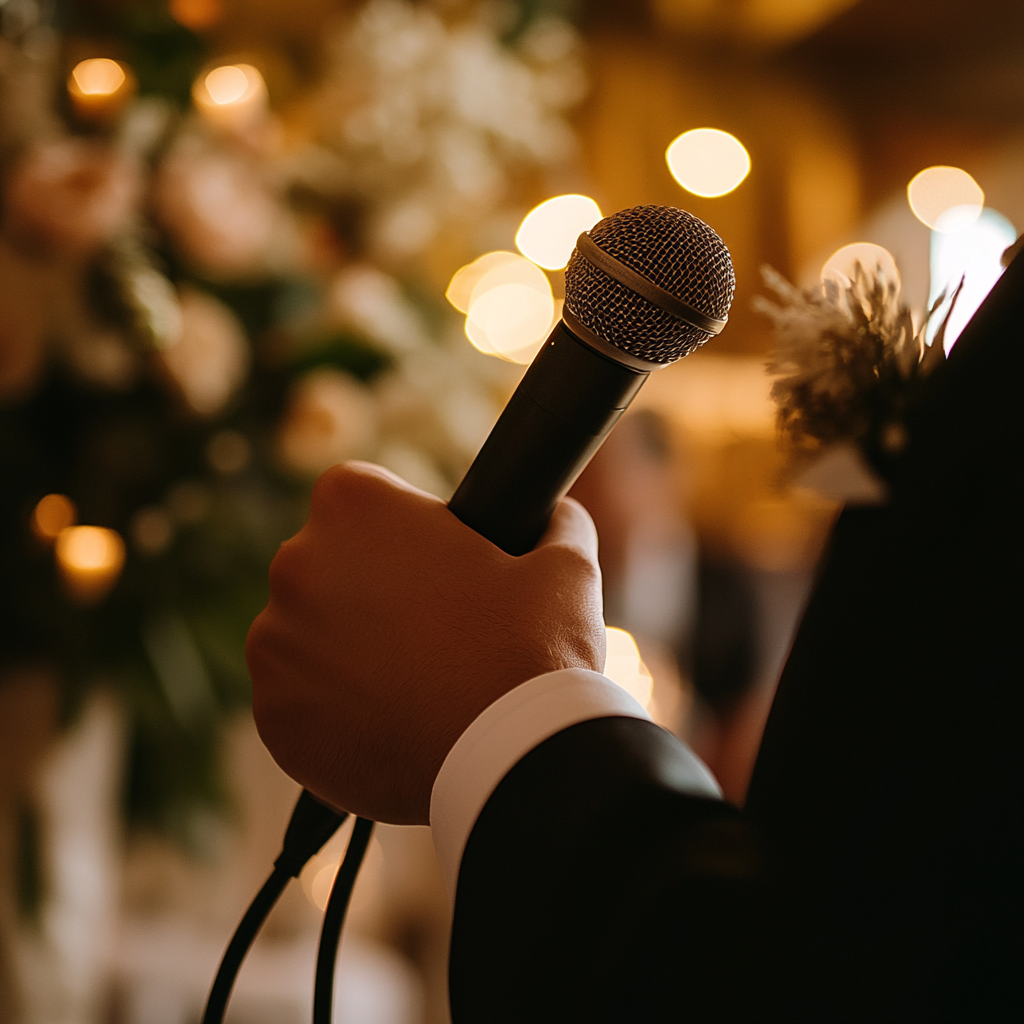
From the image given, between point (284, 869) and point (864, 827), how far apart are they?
292 millimetres

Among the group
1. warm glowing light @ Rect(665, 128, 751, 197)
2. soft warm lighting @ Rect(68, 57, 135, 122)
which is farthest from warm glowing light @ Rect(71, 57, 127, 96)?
warm glowing light @ Rect(665, 128, 751, 197)

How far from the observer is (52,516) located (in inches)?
33.6

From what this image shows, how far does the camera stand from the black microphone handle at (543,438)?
344mm

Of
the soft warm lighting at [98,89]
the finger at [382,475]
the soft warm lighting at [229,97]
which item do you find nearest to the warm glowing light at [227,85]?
the soft warm lighting at [229,97]

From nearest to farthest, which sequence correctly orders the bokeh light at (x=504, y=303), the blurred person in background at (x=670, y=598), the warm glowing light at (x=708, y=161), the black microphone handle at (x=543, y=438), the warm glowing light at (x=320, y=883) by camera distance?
1. the black microphone handle at (x=543, y=438)
2. the warm glowing light at (x=320, y=883)
3. the bokeh light at (x=504, y=303)
4. the blurred person in background at (x=670, y=598)
5. the warm glowing light at (x=708, y=161)

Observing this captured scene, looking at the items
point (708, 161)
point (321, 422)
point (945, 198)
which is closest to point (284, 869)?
point (321, 422)

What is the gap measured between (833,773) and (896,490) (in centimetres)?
9

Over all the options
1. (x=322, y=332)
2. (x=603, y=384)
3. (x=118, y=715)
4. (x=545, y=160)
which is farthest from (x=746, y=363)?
(x=603, y=384)

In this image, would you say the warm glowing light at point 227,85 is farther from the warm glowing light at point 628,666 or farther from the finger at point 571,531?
the warm glowing light at point 628,666

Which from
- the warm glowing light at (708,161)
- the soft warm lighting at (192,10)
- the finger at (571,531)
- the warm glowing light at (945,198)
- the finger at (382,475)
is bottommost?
the finger at (382,475)

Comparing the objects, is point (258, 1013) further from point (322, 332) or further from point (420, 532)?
point (420, 532)

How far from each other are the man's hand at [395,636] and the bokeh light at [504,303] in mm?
898

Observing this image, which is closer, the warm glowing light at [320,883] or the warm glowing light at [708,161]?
the warm glowing light at [320,883]

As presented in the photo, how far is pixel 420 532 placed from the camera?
36cm
